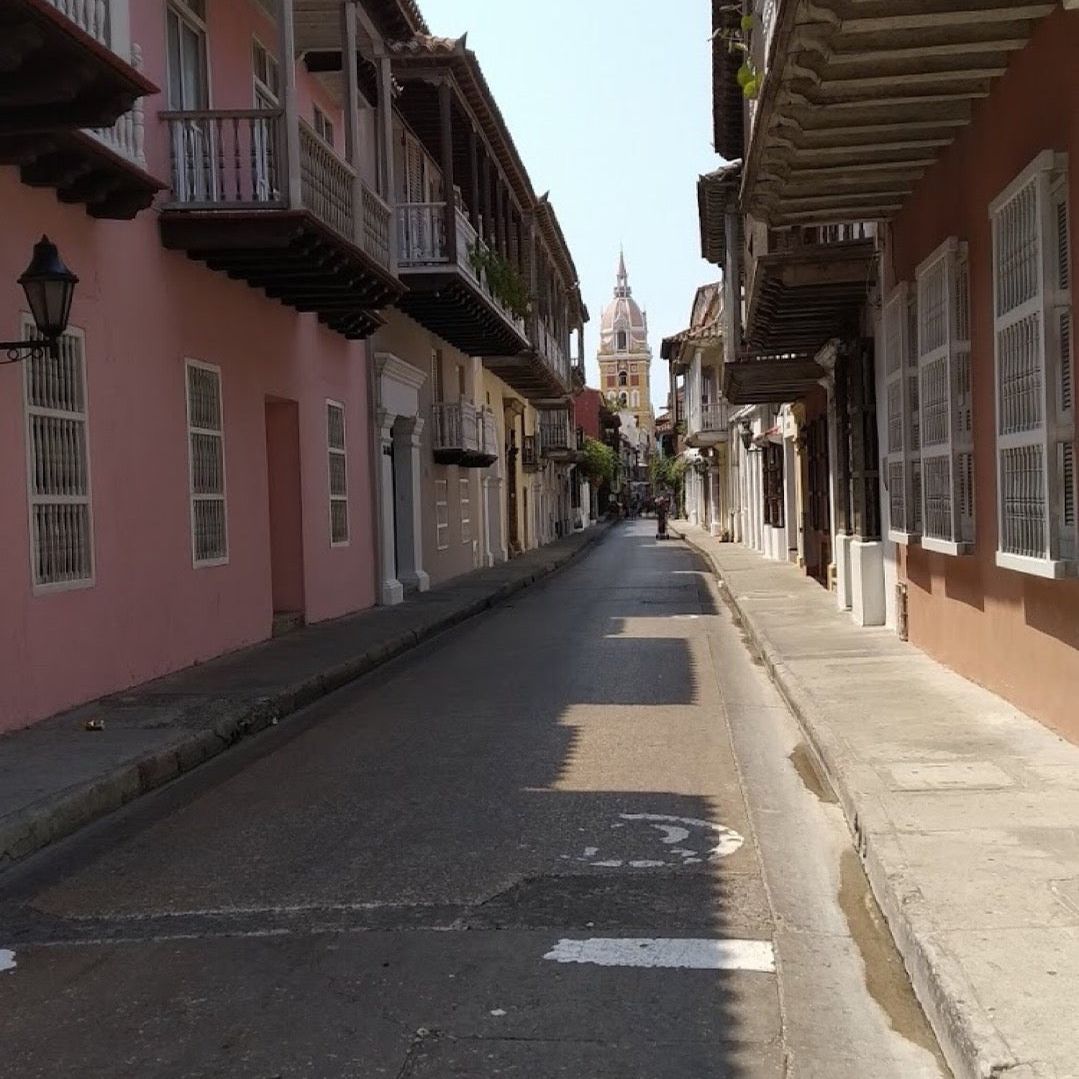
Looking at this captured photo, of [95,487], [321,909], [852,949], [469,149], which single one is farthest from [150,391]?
[469,149]

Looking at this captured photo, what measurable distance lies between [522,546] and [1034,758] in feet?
111

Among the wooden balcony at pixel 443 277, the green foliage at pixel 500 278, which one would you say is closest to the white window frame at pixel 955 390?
the wooden balcony at pixel 443 277

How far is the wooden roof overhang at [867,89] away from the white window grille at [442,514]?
15.0m

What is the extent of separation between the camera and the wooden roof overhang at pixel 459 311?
1981 cm

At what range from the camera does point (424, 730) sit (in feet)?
32.2

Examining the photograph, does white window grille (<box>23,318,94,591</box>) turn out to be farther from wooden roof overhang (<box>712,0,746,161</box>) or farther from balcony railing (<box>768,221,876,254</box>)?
wooden roof overhang (<box>712,0,746,161</box>)

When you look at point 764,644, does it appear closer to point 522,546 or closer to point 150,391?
point 150,391

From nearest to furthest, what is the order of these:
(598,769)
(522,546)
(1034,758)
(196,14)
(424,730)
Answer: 1. (1034,758)
2. (598,769)
3. (424,730)
4. (196,14)
5. (522,546)

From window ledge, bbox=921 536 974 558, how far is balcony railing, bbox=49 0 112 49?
21.2ft

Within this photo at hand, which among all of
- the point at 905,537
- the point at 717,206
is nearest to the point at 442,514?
the point at 717,206

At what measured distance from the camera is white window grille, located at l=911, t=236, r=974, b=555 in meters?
9.73

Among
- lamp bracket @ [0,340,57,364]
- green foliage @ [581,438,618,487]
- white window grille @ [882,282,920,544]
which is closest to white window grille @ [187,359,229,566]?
lamp bracket @ [0,340,57,364]

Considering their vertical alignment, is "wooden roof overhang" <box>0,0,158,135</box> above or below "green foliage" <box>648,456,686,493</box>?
above

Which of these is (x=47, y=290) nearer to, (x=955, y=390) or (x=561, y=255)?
(x=955, y=390)
